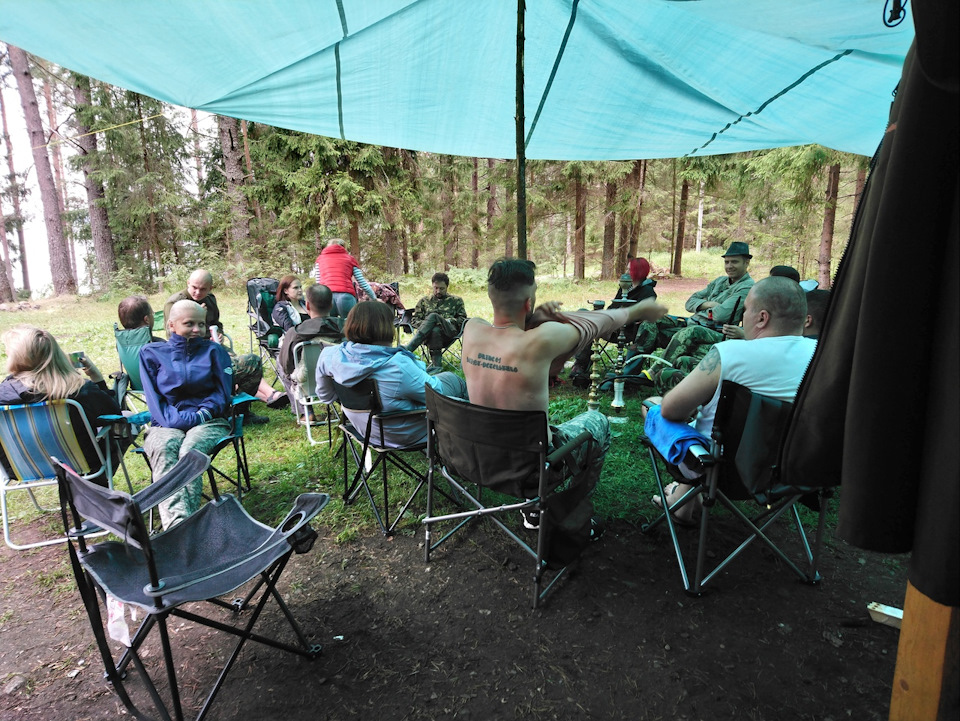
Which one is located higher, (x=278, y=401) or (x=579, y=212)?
(x=579, y=212)

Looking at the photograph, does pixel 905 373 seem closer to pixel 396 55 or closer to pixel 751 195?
pixel 396 55

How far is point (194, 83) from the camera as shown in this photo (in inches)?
147

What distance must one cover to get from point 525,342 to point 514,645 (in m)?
1.25

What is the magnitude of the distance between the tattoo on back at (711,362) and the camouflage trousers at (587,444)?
0.58 metres

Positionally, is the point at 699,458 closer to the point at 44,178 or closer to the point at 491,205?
the point at 491,205

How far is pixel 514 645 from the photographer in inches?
83.7

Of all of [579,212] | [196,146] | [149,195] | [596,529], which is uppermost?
[196,146]

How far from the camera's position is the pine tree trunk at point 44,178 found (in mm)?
12516

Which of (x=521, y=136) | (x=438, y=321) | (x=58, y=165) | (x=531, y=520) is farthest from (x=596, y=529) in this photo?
(x=58, y=165)

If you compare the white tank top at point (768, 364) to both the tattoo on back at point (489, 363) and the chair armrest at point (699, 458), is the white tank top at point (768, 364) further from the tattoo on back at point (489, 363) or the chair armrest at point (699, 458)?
the tattoo on back at point (489, 363)

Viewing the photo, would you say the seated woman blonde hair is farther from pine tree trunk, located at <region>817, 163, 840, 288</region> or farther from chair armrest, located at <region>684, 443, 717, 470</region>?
pine tree trunk, located at <region>817, 163, 840, 288</region>

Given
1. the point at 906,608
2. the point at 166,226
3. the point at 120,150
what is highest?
the point at 120,150

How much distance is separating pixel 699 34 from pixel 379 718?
13.8ft

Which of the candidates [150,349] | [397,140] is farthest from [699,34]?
[150,349]
